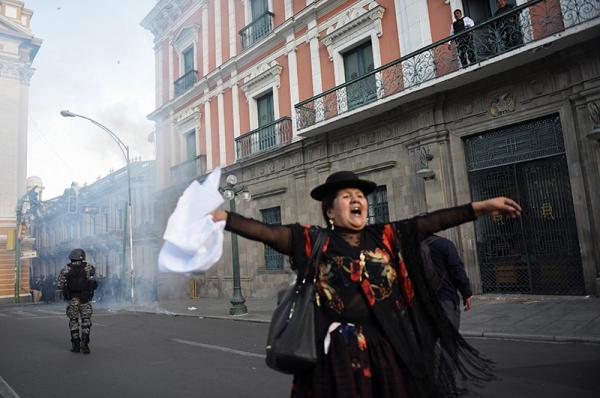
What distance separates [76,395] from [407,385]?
157 inches

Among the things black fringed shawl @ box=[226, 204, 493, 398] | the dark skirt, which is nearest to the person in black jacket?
black fringed shawl @ box=[226, 204, 493, 398]

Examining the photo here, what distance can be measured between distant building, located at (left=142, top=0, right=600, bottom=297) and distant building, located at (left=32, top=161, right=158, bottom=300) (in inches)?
304

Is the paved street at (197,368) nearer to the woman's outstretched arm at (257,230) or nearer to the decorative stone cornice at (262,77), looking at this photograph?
the woman's outstretched arm at (257,230)

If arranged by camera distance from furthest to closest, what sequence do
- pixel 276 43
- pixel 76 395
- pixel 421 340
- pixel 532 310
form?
1. pixel 276 43
2. pixel 532 310
3. pixel 76 395
4. pixel 421 340

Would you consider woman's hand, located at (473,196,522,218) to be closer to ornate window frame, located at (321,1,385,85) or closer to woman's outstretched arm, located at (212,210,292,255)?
woman's outstretched arm, located at (212,210,292,255)

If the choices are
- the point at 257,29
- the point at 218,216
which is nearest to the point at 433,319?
the point at 218,216

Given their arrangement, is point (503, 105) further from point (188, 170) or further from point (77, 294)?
point (188, 170)

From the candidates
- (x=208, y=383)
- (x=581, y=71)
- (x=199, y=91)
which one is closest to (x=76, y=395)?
(x=208, y=383)

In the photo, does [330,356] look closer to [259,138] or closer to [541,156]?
[541,156]

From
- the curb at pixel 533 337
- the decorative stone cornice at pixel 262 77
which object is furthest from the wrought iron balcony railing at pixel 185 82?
the curb at pixel 533 337

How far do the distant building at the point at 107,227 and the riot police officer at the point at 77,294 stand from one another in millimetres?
12984

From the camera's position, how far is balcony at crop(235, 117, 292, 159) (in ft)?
50.1

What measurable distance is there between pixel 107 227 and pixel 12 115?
10.9 metres

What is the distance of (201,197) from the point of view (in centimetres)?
202
